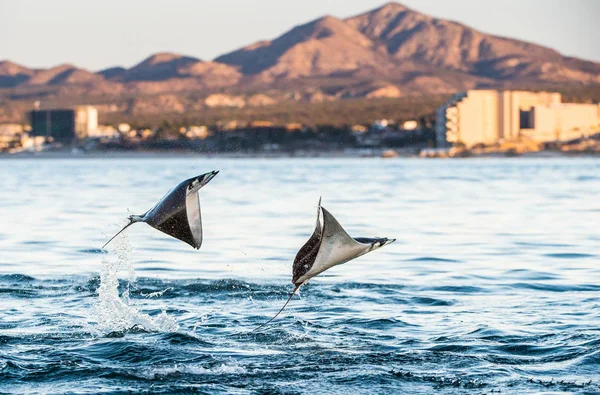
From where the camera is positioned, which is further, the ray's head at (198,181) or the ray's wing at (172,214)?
the ray's wing at (172,214)

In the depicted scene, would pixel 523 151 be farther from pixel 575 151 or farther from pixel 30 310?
pixel 30 310

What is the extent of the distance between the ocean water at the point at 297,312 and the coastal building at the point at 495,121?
495ft

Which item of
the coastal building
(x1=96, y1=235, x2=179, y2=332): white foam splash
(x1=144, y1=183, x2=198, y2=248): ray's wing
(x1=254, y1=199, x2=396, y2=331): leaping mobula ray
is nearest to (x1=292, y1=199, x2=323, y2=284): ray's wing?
(x1=254, y1=199, x2=396, y2=331): leaping mobula ray

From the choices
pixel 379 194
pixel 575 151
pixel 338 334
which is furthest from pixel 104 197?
pixel 575 151

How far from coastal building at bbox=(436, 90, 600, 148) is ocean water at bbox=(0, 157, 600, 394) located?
151m

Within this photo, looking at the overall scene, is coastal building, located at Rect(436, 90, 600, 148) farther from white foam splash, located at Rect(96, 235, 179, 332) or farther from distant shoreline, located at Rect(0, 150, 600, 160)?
white foam splash, located at Rect(96, 235, 179, 332)

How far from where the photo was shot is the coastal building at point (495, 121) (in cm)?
18538

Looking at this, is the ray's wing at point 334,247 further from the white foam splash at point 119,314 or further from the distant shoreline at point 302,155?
the distant shoreline at point 302,155

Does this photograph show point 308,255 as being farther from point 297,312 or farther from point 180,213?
point 297,312

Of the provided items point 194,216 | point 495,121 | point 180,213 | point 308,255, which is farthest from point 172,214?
point 495,121

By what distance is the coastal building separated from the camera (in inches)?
7298

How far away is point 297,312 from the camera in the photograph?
18.1 m

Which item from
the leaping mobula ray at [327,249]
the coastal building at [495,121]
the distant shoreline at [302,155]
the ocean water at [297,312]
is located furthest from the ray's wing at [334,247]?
the coastal building at [495,121]

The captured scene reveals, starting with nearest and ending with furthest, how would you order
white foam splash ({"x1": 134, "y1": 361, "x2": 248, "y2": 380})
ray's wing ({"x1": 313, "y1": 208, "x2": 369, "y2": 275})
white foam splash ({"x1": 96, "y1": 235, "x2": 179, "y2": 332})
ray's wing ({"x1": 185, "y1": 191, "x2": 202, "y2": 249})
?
ray's wing ({"x1": 313, "y1": 208, "x2": 369, "y2": 275}), white foam splash ({"x1": 134, "y1": 361, "x2": 248, "y2": 380}), ray's wing ({"x1": 185, "y1": 191, "x2": 202, "y2": 249}), white foam splash ({"x1": 96, "y1": 235, "x2": 179, "y2": 332})
